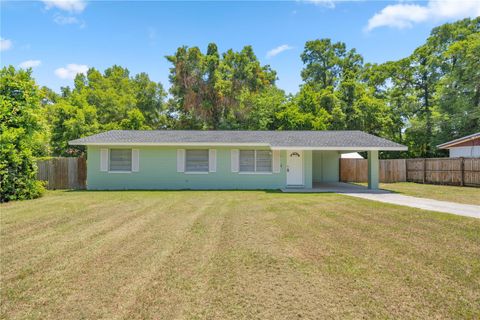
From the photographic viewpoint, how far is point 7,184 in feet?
36.1

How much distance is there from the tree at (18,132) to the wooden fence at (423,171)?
18513 millimetres

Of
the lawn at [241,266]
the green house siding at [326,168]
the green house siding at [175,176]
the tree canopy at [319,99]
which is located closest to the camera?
the lawn at [241,266]

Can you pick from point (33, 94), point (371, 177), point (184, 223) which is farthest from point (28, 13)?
point (371, 177)

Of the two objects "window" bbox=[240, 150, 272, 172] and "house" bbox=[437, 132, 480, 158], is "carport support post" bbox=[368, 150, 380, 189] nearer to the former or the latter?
"window" bbox=[240, 150, 272, 172]

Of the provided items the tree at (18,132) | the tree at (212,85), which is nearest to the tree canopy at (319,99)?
the tree at (212,85)

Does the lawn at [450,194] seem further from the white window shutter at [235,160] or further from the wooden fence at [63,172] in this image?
the wooden fence at [63,172]

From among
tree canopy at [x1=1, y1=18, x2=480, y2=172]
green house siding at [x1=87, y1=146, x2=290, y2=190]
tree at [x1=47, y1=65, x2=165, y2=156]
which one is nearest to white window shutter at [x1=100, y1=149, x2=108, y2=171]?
green house siding at [x1=87, y1=146, x2=290, y2=190]

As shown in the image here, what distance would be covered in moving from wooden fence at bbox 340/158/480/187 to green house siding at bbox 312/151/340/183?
85 cm

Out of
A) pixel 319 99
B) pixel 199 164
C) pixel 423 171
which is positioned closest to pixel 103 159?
pixel 199 164

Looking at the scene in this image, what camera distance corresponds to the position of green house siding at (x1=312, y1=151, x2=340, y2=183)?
19.8 metres

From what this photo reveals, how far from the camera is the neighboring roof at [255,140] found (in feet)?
47.2

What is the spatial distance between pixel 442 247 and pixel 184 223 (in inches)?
219

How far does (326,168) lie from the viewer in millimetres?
19797

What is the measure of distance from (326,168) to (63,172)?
16.9m
